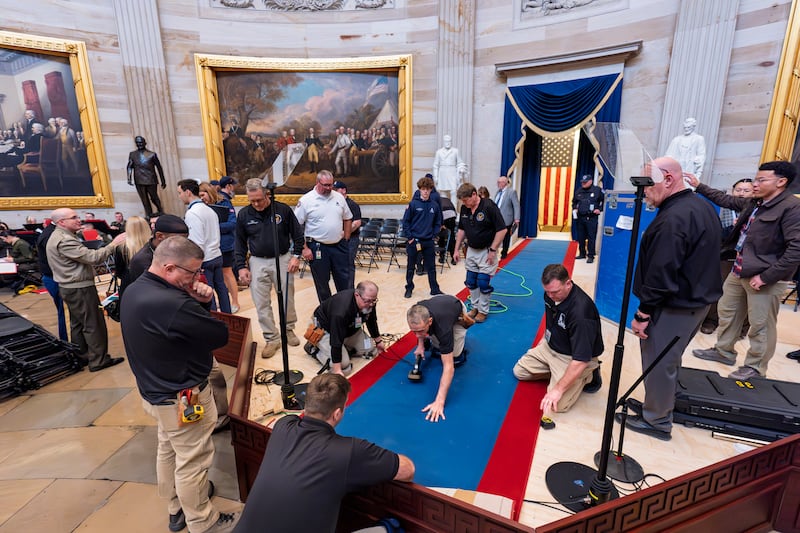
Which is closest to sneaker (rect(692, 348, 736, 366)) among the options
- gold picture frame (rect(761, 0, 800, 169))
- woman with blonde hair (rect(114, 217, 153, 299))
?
gold picture frame (rect(761, 0, 800, 169))

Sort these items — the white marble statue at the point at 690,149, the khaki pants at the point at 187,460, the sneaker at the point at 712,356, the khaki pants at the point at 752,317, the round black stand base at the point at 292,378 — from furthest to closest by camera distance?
the white marble statue at the point at 690,149
the sneaker at the point at 712,356
the round black stand base at the point at 292,378
the khaki pants at the point at 752,317
the khaki pants at the point at 187,460

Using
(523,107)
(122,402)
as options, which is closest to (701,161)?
(523,107)

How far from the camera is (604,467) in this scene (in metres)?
2.20

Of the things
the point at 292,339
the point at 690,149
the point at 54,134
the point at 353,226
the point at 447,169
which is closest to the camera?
the point at 292,339

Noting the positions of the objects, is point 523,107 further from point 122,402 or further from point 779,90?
point 122,402

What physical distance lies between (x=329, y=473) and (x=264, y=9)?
451 inches

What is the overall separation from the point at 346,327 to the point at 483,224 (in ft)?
7.27

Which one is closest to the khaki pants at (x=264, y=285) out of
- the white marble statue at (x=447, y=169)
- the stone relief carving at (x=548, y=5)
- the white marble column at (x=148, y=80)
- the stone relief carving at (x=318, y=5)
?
the white marble statue at (x=447, y=169)

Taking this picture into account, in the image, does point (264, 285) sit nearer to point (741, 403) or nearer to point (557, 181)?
point (741, 403)

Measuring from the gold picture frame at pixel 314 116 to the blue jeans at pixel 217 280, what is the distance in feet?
18.9

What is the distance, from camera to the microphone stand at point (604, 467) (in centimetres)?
205

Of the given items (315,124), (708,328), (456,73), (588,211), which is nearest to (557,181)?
(588,211)

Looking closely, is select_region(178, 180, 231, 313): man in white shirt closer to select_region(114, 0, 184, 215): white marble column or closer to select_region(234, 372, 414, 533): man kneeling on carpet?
select_region(234, 372, 414, 533): man kneeling on carpet

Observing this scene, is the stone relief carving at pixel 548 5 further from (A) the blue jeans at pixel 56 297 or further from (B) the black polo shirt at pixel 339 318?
(A) the blue jeans at pixel 56 297
